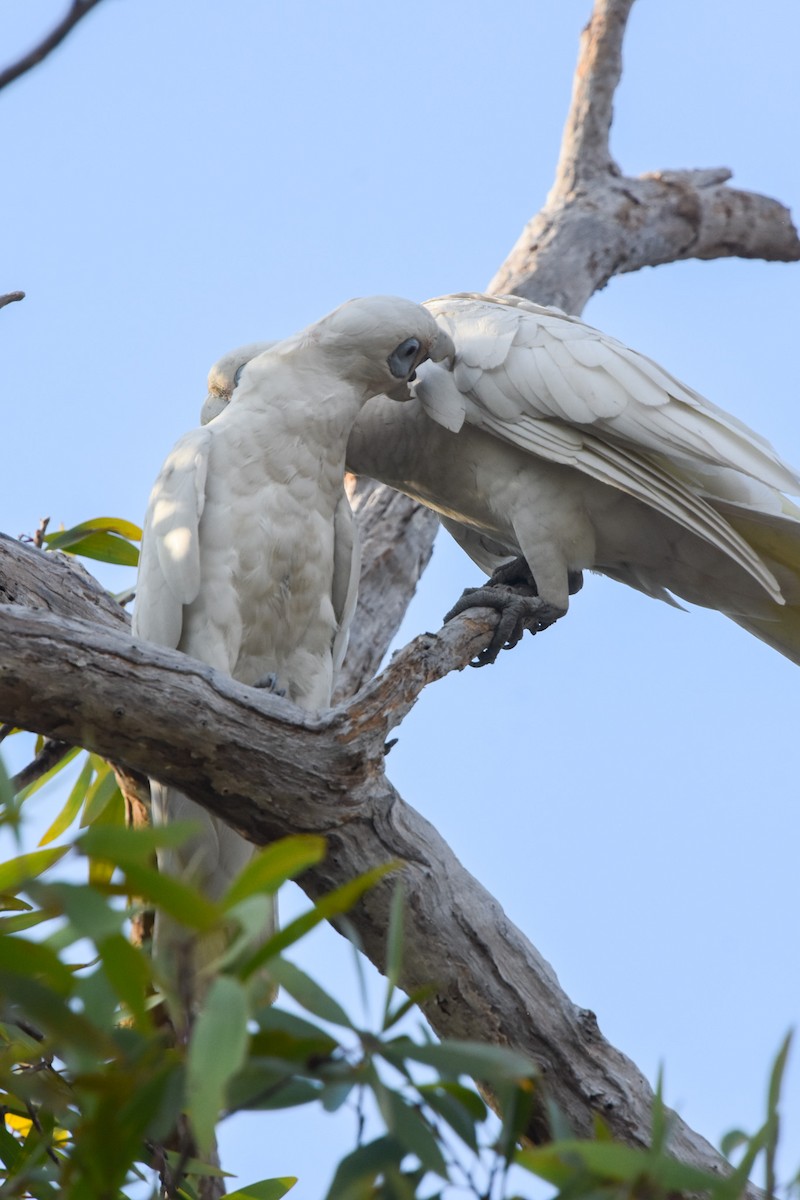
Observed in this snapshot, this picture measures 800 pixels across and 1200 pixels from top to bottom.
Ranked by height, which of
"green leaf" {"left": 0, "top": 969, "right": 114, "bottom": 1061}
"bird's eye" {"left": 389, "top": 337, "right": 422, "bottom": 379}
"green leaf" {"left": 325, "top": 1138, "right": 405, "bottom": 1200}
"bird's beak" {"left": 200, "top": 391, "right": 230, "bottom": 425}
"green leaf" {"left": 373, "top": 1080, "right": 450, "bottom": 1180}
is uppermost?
"bird's eye" {"left": 389, "top": 337, "right": 422, "bottom": 379}

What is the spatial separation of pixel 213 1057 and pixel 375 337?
1.88 meters

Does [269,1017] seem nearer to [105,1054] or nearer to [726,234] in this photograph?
[105,1054]

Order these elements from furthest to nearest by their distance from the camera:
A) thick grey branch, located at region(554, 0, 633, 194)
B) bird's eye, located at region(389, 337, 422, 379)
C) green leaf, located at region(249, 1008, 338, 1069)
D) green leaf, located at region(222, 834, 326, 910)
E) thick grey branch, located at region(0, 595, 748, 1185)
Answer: thick grey branch, located at region(554, 0, 633, 194), bird's eye, located at region(389, 337, 422, 379), thick grey branch, located at region(0, 595, 748, 1185), green leaf, located at region(249, 1008, 338, 1069), green leaf, located at region(222, 834, 326, 910)

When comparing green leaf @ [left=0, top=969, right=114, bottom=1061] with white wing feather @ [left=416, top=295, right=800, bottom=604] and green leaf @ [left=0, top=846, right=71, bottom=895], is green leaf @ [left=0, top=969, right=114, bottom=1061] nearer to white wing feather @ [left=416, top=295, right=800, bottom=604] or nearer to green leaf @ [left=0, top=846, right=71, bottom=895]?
green leaf @ [left=0, top=846, right=71, bottom=895]

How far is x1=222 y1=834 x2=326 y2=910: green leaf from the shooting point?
3.85 feet

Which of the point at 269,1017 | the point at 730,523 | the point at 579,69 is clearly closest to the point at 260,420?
the point at 730,523

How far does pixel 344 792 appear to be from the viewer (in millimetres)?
2119

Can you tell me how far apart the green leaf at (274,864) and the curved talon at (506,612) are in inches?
62.8

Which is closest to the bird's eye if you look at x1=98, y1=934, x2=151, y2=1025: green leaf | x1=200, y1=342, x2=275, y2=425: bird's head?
x1=200, y1=342, x2=275, y2=425: bird's head

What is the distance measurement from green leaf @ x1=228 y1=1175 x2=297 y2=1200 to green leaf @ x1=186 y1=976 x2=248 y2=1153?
1136 mm

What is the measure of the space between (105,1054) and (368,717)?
0.89 metres

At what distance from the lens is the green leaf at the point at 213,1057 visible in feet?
3.45

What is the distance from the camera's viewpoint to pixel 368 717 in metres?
2.03

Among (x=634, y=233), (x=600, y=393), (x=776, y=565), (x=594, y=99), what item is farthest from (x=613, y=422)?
(x=594, y=99)
